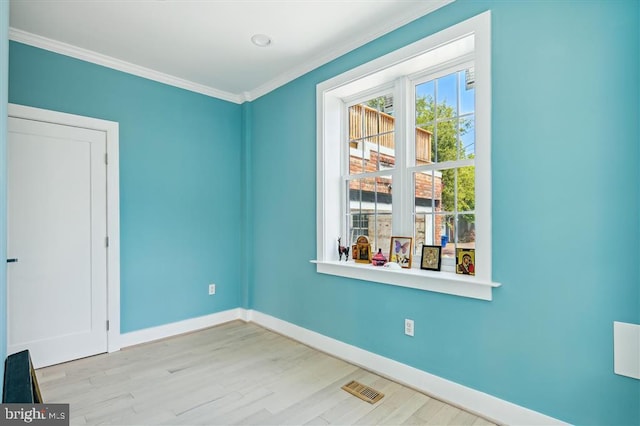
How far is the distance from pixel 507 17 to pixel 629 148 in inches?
38.9

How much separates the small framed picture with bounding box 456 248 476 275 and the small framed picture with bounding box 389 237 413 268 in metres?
0.38

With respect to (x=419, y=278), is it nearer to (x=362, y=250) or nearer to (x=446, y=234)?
(x=446, y=234)

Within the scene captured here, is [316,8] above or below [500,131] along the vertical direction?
above

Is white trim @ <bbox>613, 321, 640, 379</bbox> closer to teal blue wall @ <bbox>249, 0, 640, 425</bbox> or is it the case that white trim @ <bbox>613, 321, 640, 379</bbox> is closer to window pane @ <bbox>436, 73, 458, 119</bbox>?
teal blue wall @ <bbox>249, 0, 640, 425</bbox>

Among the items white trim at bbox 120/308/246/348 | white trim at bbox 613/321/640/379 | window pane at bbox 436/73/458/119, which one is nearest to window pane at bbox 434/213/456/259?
window pane at bbox 436/73/458/119

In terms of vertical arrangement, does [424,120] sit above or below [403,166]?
above

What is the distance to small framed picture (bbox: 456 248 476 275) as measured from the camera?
2.23m

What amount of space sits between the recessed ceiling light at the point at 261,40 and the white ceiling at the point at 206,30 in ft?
0.16

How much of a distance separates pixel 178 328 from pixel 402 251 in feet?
7.97

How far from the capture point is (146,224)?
3.32 metres

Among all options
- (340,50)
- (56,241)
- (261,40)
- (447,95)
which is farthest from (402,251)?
(56,241)

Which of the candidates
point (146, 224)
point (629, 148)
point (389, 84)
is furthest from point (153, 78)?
point (629, 148)

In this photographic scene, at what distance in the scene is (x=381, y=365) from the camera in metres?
2.60

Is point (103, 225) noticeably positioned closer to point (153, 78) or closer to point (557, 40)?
point (153, 78)
